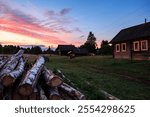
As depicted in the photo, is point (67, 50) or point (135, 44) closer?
point (135, 44)

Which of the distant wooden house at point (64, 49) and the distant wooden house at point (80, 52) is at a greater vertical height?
the distant wooden house at point (64, 49)

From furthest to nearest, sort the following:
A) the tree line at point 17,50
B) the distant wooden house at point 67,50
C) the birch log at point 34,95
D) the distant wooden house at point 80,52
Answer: the distant wooden house at point 67,50 → the distant wooden house at point 80,52 → the tree line at point 17,50 → the birch log at point 34,95

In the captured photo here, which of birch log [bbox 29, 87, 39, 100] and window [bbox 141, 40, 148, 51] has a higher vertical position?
window [bbox 141, 40, 148, 51]

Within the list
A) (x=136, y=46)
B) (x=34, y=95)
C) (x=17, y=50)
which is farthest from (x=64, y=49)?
(x=34, y=95)

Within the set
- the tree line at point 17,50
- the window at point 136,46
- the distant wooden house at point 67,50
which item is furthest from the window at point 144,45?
the distant wooden house at point 67,50

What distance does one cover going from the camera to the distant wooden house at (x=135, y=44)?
31375 millimetres

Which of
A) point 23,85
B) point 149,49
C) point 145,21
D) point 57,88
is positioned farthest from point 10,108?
point 145,21

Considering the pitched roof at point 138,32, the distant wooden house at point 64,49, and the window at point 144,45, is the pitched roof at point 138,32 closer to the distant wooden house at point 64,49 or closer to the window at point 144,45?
the window at point 144,45

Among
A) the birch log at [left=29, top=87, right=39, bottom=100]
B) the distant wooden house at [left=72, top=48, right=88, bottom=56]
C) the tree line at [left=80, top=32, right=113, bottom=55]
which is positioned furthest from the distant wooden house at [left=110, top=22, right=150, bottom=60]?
the distant wooden house at [left=72, top=48, right=88, bottom=56]

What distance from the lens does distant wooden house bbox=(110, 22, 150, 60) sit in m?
31.4

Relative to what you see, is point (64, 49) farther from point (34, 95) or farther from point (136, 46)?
point (34, 95)

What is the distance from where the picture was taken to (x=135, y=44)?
3400 centimetres

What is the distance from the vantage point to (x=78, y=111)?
6215 millimetres

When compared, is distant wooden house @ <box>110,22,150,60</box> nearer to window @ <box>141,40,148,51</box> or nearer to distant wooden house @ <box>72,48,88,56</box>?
window @ <box>141,40,148,51</box>
